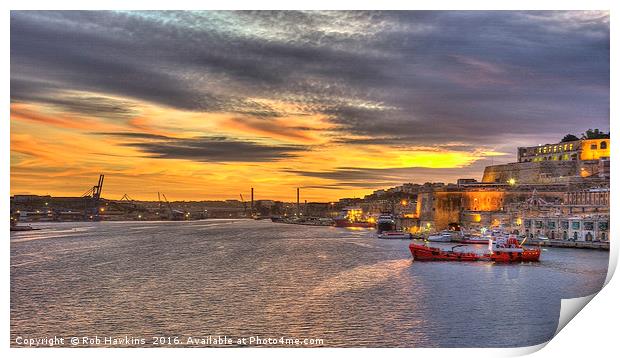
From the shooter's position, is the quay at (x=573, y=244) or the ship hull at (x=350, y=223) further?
the ship hull at (x=350, y=223)

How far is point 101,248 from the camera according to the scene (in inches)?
949

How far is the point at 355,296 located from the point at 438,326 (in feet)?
9.09

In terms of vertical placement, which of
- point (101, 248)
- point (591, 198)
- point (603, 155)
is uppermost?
point (603, 155)

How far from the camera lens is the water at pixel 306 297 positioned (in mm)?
8828

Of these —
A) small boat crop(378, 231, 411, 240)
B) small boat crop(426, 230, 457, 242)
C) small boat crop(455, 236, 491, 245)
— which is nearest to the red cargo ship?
small boat crop(455, 236, 491, 245)

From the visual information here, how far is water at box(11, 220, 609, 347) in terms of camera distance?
8828mm

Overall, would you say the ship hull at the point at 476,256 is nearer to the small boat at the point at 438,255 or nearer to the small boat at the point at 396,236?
the small boat at the point at 438,255

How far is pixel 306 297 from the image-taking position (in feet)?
37.7

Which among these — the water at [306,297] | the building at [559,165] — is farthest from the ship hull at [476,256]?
the building at [559,165]

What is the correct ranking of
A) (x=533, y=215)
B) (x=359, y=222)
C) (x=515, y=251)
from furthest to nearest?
(x=359, y=222), (x=533, y=215), (x=515, y=251)

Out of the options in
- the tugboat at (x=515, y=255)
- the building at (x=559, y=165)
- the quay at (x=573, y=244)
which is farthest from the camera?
the building at (x=559, y=165)
